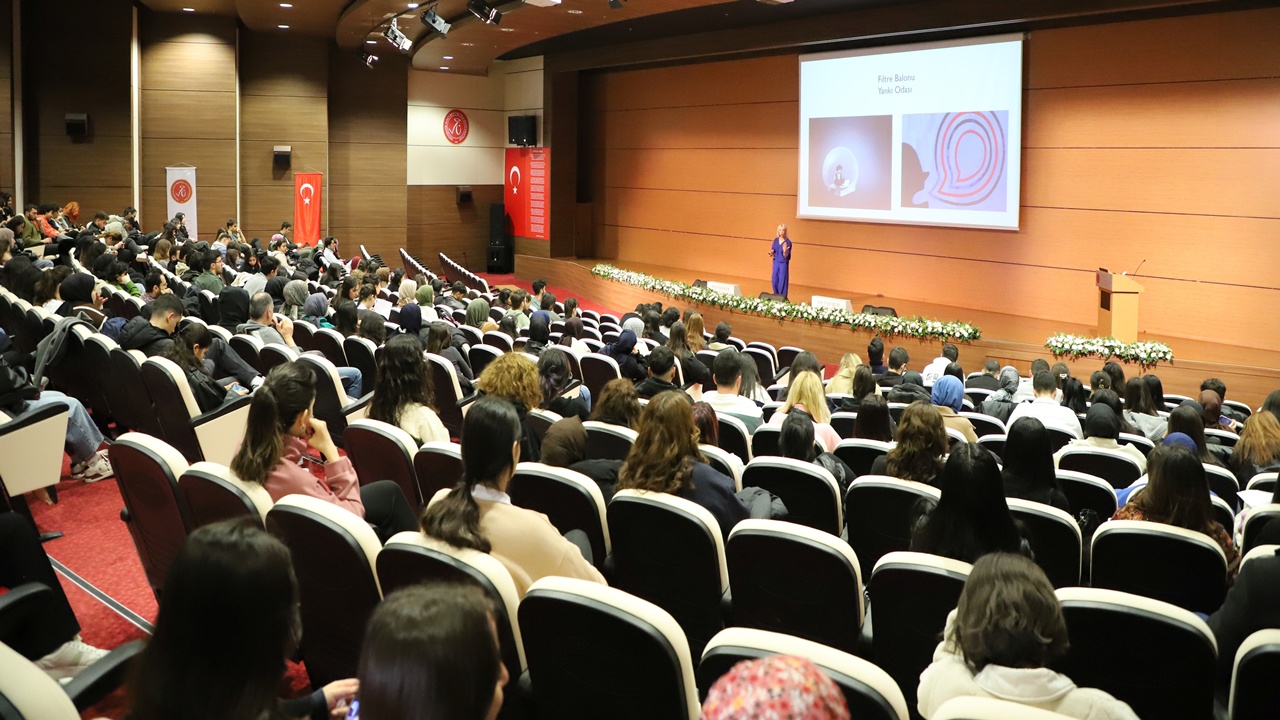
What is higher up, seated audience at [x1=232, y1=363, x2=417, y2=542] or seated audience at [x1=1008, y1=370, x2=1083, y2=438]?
seated audience at [x1=232, y1=363, x2=417, y2=542]

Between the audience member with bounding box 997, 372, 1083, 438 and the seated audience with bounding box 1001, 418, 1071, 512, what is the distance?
223cm

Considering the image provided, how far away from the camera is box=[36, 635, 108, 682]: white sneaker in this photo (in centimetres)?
255

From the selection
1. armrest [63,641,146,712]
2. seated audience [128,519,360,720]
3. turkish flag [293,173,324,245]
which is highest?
turkish flag [293,173,324,245]

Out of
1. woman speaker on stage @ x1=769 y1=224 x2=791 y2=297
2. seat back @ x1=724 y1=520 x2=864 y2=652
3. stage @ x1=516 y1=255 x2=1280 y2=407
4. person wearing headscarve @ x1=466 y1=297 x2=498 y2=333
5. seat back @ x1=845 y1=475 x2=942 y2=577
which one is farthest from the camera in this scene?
woman speaker on stage @ x1=769 y1=224 x2=791 y2=297

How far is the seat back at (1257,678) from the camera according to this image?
201 centimetres

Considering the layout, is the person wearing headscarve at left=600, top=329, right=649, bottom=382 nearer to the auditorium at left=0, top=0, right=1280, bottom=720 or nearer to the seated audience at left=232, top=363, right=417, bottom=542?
the auditorium at left=0, top=0, right=1280, bottom=720

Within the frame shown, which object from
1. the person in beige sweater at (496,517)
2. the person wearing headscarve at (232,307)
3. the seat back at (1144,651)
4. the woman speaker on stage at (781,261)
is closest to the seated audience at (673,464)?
the person in beige sweater at (496,517)

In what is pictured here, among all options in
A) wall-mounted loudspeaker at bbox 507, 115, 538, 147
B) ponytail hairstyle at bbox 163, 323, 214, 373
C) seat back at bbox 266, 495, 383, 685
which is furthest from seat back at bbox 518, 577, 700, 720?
wall-mounted loudspeaker at bbox 507, 115, 538, 147

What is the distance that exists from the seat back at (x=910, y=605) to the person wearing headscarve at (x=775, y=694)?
1.40 m

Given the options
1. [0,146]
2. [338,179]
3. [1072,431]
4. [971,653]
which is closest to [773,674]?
[971,653]

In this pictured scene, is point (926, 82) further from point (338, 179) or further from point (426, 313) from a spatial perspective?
point (338, 179)

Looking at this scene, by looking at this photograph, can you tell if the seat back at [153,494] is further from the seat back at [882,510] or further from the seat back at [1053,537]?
the seat back at [1053,537]

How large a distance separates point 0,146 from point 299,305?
8709 mm

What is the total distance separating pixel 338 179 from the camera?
789 inches
